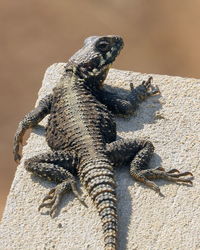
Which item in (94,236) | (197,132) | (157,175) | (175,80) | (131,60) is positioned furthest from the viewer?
(131,60)

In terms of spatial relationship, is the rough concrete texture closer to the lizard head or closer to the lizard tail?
the lizard tail

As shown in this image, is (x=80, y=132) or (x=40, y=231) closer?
(x=40, y=231)

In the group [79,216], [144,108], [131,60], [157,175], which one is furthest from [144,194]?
[131,60]

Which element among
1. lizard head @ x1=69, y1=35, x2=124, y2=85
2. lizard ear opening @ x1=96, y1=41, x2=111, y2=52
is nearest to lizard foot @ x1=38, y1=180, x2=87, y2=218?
lizard head @ x1=69, y1=35, x2=124, y2=85

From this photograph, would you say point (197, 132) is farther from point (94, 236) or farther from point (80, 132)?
point (94, 236)

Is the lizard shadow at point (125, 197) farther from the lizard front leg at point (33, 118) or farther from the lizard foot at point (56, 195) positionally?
the lizard front leg at point (33, 118)

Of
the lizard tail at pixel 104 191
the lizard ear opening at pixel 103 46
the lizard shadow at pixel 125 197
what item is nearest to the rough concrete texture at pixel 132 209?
the lizard shadow at pixel 125 197

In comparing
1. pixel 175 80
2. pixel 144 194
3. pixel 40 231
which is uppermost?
pixel 175 80
